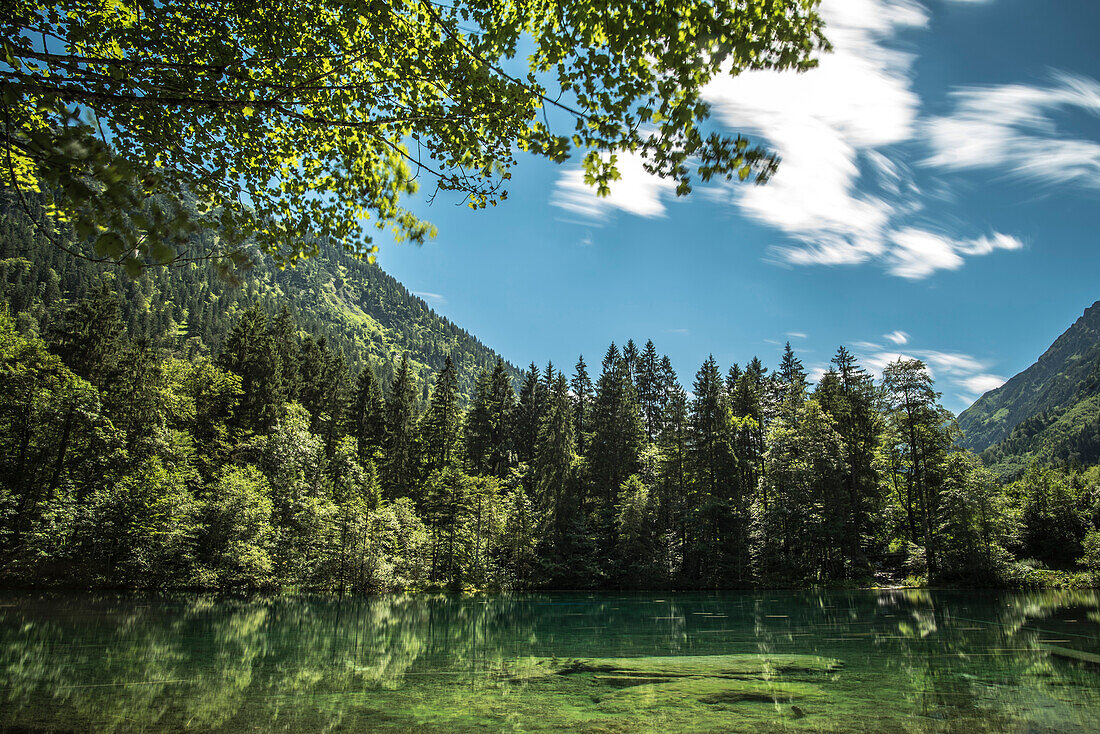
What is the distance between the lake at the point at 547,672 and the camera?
6.85 m

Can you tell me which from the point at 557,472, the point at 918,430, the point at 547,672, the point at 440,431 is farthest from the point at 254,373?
the point at 918,430

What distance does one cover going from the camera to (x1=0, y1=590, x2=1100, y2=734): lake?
685 cm

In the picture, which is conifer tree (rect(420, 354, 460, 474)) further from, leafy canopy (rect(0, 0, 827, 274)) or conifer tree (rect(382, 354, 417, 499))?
leafy canopy (rect(0, 0, 827, 274))

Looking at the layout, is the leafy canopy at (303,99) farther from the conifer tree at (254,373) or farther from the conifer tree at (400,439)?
the conifer tree at (400,439)

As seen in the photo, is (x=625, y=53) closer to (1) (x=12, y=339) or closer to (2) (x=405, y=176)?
(2) (x=405, y=176)

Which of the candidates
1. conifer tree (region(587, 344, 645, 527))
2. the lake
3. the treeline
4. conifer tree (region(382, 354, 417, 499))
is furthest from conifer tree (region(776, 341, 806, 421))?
conifer tree (region(382, 354, 417, 499))

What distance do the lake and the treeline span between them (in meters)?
8.41

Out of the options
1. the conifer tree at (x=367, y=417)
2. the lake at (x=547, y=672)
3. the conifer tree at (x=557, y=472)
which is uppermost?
the conifer tree at (x=367, y=417)

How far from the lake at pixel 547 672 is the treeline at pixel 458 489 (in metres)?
8.41

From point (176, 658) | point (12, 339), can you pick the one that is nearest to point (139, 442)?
point (12, 339)

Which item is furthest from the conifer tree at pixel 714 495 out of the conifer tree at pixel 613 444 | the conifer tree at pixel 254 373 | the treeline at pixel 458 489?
the conifer tree at pixel 254 373

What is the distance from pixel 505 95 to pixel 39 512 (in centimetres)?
3230

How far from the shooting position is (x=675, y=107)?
4375 millimetres

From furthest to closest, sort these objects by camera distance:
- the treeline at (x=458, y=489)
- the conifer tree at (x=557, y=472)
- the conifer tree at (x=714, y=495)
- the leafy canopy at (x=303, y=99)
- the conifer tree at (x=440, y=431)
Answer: the conifer tree at (x=440, y=431)
the conifer tree at (x=557, y=472)
the conifer tree at (x=714, y=495)
the treeline at (x=458, y=489)
the leafy canopy at (x=303, y=99)
